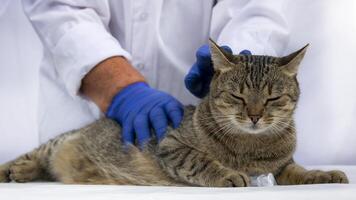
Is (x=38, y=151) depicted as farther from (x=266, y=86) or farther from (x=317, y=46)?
(x=317, y=46)

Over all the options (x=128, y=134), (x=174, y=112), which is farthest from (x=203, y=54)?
(x=128, y=134)

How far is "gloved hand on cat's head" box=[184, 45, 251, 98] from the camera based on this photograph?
1.62 meters

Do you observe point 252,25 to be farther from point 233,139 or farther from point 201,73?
point 233,139

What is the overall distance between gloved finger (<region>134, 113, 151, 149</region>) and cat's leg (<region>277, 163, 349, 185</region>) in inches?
14.0

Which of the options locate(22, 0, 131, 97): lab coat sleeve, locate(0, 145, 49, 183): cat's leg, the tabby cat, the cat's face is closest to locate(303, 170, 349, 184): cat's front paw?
the tabby cat

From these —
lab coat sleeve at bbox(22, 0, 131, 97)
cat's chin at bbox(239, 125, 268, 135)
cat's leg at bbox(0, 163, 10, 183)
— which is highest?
lab coat sleeve at bbox(22, 0, 131, 97)

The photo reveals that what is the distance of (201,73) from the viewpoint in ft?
5.44

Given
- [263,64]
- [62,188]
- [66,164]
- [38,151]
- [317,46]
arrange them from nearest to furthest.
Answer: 1. [62,188]
2. [263,64]
3. [66,164]
4. [38,151]
5. [317,46]

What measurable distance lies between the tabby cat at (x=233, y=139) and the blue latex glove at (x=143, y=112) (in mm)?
25

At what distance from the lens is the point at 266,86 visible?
1454 millimetres

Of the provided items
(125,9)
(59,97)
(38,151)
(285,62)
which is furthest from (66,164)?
(285,62)

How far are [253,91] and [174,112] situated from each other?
28 centimetres

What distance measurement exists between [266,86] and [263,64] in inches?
2.7

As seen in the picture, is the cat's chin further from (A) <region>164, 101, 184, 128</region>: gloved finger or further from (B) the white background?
(B) the white background
